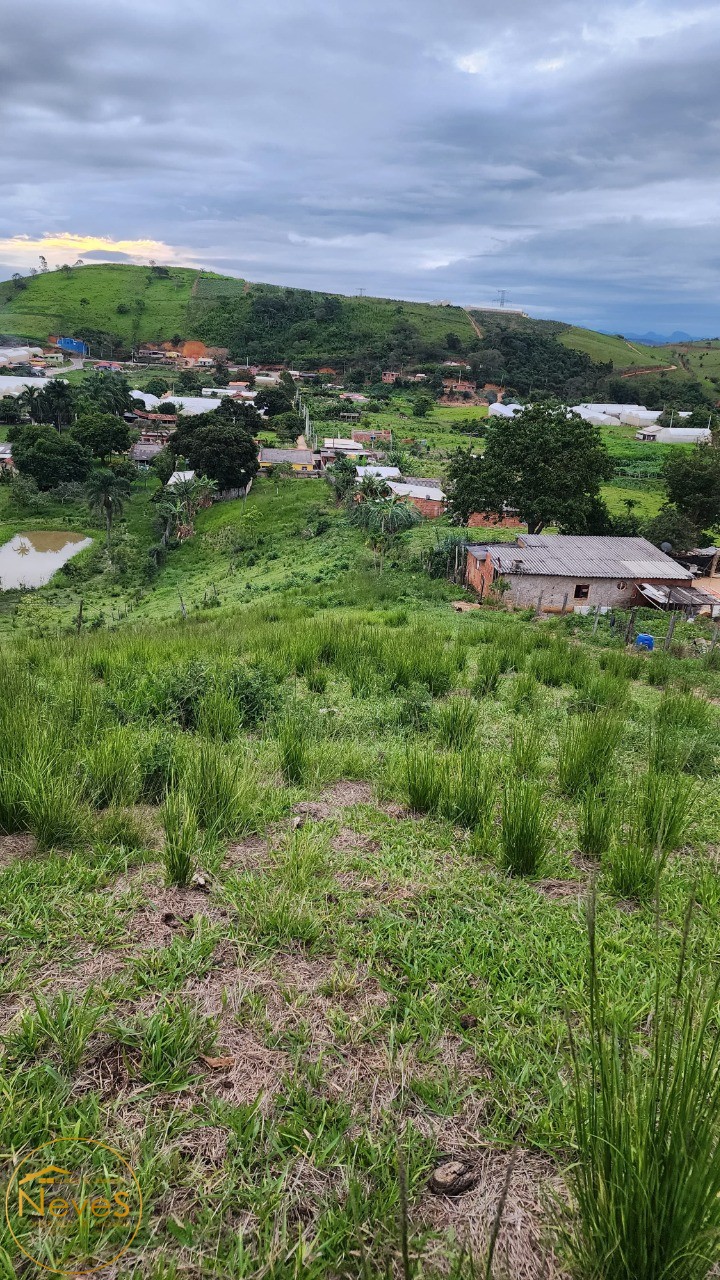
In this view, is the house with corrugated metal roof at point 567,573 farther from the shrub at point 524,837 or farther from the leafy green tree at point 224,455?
the leafy green tree at point 224,455

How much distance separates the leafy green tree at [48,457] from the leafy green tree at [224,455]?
9.35m

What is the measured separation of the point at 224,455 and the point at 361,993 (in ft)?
154

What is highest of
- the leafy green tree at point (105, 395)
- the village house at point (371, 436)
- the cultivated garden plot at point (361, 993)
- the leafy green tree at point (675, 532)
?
the leafy green tree at point (105, 395)

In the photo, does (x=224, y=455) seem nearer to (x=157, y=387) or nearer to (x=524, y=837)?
(x=524, y=837)

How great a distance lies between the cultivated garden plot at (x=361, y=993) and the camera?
5.01 feet

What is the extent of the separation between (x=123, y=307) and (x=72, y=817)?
139 metres

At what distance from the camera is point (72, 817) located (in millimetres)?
3346

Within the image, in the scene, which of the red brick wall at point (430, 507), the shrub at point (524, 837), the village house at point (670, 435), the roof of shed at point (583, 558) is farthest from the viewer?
the village house at point (670, 435)

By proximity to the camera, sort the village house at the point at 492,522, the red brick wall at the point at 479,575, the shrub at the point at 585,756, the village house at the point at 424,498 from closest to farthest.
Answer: the shrub at the point at 585,756 → the red brick wall at the point at 479,575 → the village house at the point at 492,522 → the village house at the point at 424,498

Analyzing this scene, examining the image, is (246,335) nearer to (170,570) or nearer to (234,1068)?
(170,570)

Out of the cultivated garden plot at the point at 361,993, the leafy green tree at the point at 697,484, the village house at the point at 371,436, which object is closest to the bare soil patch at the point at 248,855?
the cultivated garden plot at the point at 361,993

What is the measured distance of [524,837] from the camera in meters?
3.36

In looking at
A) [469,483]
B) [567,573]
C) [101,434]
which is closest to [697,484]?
[469,483]

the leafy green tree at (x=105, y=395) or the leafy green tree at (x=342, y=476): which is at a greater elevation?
the leafy green tree at (x=105, y=395)
